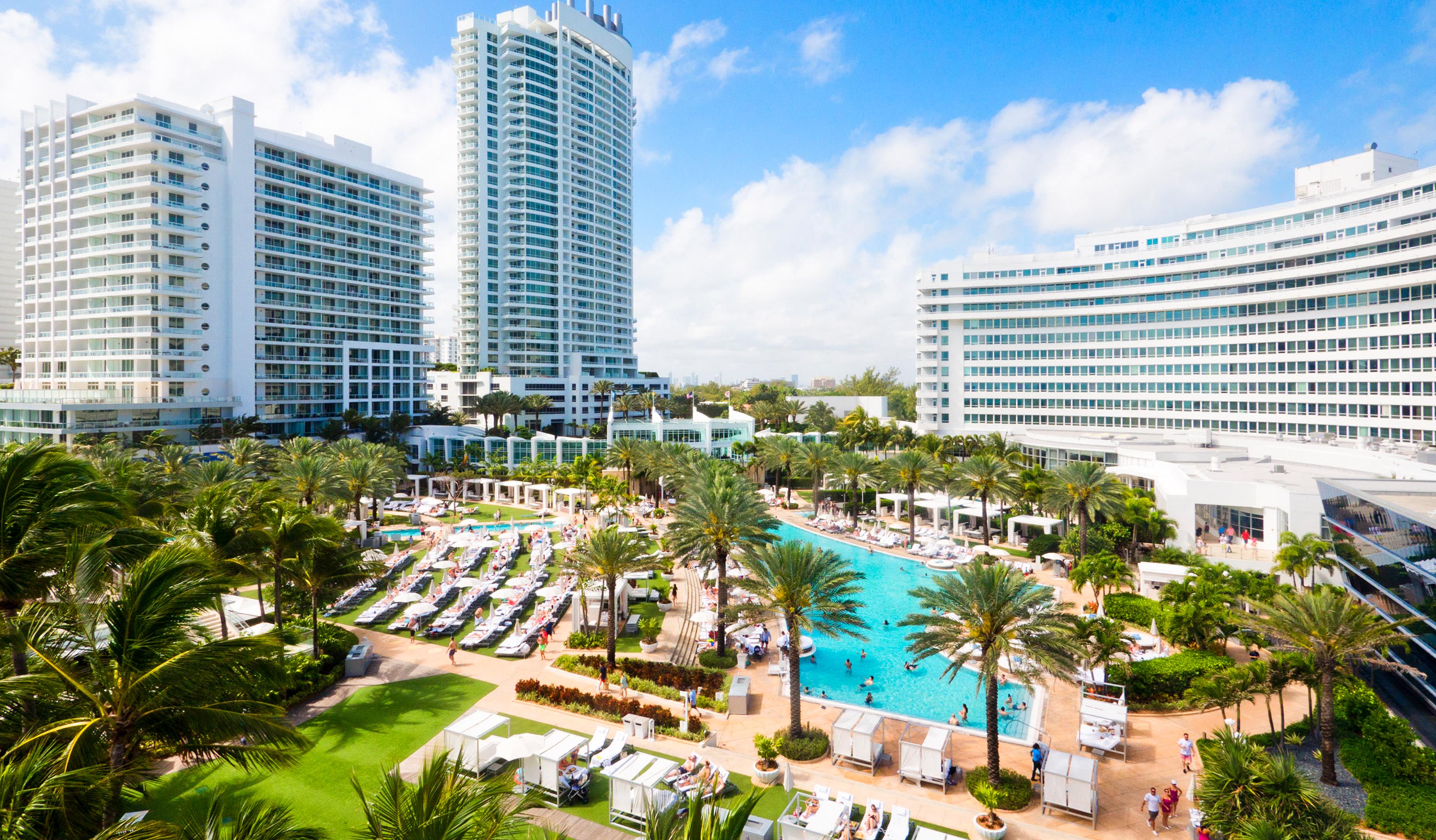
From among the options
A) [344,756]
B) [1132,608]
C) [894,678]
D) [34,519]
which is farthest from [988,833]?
[1132,608]

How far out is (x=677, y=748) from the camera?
2073 centimetres

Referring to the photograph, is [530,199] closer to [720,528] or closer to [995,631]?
[720,528]

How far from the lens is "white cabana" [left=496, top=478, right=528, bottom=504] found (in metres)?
63.5

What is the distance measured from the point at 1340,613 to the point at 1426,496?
9490mm

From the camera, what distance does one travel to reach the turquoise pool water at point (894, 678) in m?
25.6

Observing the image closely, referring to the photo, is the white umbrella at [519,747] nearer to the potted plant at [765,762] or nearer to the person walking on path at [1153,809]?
the potted plant at [765,762]

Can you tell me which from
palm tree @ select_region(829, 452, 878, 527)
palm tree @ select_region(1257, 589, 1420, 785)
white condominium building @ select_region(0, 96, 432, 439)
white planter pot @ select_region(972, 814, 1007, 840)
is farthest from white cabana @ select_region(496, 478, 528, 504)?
palm tree @ select_region(1257, 589, 1420, 785)

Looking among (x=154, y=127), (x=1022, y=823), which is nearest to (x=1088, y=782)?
(x=1022, y=823)

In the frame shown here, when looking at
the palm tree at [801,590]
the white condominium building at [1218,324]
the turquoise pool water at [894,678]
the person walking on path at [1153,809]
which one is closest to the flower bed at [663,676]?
the palm tree at [801,590]

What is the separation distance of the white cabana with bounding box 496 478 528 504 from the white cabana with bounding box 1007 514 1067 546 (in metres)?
39.8

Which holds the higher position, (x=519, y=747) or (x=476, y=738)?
(x=476, y=738)

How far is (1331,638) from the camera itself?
17.8m

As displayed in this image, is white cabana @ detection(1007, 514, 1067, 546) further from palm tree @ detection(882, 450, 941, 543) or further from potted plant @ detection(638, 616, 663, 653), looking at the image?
potted plant @ detection(638, 616, 663, 653)

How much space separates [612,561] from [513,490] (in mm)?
40284
